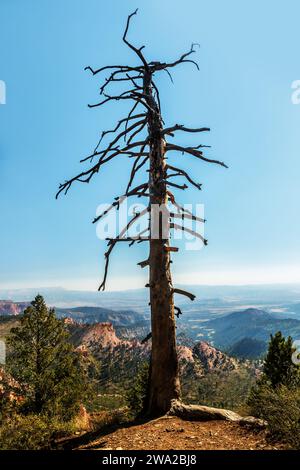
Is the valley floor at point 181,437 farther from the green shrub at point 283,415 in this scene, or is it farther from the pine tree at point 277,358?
the pine tree at point 277,358

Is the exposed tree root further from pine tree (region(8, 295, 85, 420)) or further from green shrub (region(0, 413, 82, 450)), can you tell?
pine tree (region(8, 295, 85, 420))

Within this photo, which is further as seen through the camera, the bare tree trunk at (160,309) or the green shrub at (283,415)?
the bare tree trunk at (160,309)

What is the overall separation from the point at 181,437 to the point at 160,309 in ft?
9.99

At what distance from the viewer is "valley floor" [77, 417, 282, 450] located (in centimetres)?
610

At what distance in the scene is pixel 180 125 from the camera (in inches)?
376

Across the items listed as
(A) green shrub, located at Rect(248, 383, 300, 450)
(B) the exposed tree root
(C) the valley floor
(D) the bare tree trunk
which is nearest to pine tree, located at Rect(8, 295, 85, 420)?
(D) the bare tree trunk

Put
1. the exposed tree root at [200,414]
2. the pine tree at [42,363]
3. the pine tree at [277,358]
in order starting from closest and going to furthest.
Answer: the exposed tree root at [200,414], the pine tree at [42,363], the pine tree at [277,358]

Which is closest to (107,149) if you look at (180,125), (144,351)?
(180,125)

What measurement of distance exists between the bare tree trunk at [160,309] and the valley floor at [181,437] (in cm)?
88

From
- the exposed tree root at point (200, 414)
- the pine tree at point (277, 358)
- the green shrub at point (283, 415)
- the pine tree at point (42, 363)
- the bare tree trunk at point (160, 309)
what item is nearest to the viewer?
the green shrub at point (283, 415)

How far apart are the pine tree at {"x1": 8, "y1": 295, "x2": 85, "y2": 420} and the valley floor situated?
11.3 m

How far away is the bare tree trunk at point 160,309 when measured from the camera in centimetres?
858

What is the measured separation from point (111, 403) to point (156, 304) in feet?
294

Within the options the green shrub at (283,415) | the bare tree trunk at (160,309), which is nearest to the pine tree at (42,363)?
the bare tree trunk at (160,309)
